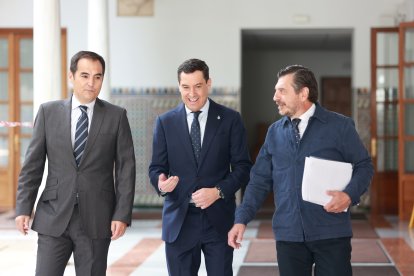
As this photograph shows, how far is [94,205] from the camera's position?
3.44 meters

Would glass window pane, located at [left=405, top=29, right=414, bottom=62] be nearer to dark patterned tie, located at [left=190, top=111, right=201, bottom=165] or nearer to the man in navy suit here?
the man in navy suit

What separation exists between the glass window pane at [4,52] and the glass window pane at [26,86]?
29 centimetres

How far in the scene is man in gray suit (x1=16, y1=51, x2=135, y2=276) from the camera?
11.2ft

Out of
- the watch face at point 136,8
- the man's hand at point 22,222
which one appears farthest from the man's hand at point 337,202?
the watch face at point 136,8

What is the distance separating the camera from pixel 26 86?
10.7 m

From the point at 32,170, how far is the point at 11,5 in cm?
740

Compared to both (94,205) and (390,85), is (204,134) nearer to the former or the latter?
(94,205)

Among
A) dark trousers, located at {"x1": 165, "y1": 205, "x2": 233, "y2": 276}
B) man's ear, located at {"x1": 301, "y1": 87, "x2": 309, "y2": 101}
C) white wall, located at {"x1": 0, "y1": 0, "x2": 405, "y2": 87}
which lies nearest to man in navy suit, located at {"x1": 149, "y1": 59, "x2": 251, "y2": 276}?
dark trousers, located at {"x1": 165, "y1": 205, "x2": 233, "y2": 276}

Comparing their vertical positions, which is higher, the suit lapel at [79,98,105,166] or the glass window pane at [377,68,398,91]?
the glass window pane at [377,68,398,91]

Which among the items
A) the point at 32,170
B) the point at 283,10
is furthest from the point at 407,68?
the point at 32,170

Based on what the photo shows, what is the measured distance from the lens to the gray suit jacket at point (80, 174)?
3.42 m

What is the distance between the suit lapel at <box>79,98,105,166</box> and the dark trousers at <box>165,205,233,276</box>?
1.93 feet

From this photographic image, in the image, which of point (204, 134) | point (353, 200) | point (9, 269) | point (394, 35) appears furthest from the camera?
point (394, 35)

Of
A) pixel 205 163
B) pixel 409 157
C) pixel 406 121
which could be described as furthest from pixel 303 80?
pixel 409 157
